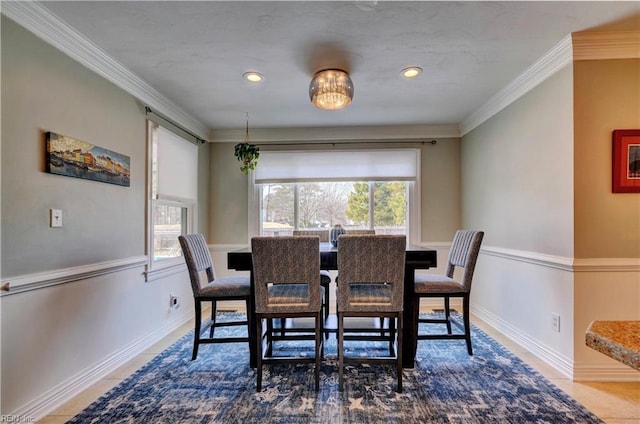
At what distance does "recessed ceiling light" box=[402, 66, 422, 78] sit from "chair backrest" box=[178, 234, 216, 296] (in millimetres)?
2255

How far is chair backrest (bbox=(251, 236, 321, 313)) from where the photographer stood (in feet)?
6.57

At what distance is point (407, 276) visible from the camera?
2.38m

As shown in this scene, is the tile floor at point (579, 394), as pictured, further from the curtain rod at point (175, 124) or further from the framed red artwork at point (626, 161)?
the curtain rod at point (175, 124)

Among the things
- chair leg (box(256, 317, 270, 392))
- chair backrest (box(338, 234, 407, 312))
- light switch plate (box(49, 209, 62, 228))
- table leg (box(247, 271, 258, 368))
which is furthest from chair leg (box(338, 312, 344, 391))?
light switch plate (box(49, 209, 62, 228))

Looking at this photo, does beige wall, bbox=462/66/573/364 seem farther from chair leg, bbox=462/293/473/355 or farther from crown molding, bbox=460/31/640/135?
chair leg, bbox=462/293/473/355

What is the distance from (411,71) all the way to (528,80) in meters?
1.01

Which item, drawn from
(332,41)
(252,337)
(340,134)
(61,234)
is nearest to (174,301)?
(252,337)

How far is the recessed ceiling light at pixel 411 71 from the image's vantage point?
2490mm

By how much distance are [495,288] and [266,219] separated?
2.86m

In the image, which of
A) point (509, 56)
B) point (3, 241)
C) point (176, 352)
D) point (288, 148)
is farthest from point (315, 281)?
point (288, 148)

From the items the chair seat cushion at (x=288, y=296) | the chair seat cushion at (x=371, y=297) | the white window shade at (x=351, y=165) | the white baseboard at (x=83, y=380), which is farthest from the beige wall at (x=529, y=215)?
the white baseboard at (x=83, y=380)

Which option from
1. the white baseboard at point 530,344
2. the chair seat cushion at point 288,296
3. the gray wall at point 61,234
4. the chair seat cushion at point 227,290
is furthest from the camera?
the chair seat cushion at point 227,290

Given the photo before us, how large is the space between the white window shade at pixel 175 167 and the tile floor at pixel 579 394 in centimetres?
160

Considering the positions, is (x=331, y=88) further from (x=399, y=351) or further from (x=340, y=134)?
(x=399, y=351)
